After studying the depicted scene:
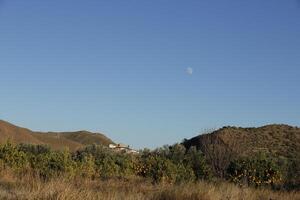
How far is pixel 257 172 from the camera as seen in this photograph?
87.8 feet

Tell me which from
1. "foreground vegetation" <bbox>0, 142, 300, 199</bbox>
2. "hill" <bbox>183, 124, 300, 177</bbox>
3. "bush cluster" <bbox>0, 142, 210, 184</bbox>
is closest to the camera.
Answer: "foreground vegetation" <bbox>0, 142, 300, 199</bbox>

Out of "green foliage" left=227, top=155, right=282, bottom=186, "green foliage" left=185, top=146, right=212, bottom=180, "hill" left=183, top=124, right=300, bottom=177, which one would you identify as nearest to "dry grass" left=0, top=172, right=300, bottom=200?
"green foliage" left=227, top=155, right=282, bottom=186

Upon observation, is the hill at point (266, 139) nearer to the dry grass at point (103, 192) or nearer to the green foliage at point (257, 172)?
the green foliage at point (257, 172)

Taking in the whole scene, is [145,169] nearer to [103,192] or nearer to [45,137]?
[103,192]

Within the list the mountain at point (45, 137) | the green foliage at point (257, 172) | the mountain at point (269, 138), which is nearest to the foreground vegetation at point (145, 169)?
the green foliage at point (257, 172)

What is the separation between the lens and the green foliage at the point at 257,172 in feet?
85.6

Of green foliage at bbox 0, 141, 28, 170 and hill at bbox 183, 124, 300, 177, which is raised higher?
hill at bbox 183, 124, 300, 177

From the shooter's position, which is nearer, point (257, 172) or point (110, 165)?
point (257, 172)

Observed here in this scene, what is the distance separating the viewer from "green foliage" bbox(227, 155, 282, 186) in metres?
26.1

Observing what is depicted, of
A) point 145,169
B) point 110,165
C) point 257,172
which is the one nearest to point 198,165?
point 145,169

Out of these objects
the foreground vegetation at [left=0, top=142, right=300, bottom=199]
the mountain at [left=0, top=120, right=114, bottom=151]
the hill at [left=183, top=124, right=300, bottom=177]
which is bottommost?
the foreground vegetation at [left=0, top=142, right=300, bottom=199]

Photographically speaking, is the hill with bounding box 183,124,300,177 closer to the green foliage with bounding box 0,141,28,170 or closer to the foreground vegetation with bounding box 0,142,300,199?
the foreground vegetation with bounding box 0,142,300,199

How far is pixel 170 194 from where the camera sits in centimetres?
1433

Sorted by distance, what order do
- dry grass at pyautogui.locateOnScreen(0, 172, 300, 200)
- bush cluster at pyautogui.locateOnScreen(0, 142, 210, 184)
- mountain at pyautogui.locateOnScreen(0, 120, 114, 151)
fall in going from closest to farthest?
dry grass at pyautogui.locateOnScreen(0, 172, 300, 200) → bush cluster at pyautogui.locateOnScreen(0, 142, 210, 184) → mountain at pyautogui.locateOnScreen(0, 120, 114, 151)
